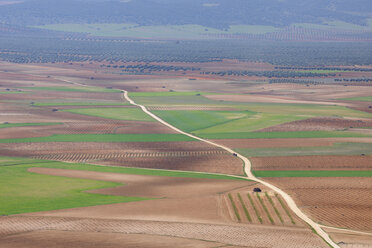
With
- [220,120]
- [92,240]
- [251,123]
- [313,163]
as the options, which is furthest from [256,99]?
[92,240]

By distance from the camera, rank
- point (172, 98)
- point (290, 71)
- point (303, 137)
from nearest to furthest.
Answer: point (303, 137) < point (172, 98) < point (290, 71)

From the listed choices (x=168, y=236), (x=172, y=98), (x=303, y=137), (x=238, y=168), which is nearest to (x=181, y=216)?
(x=168, y=236)

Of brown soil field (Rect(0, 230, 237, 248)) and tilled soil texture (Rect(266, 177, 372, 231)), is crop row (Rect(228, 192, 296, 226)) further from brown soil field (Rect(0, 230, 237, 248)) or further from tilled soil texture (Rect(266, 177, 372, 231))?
brown soil field (Rect(0, 230, 237, 248))

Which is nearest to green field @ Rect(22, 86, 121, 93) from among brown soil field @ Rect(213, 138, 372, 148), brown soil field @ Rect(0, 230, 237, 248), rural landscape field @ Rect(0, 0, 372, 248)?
rural landscape field @ Rect(0, 0, 372, 248)

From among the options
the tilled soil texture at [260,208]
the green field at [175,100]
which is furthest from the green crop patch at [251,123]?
the tilled soil texture at [260,208]

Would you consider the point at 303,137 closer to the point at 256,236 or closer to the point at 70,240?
the point at 256,236

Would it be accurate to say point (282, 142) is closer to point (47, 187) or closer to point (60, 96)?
point (47, 187)

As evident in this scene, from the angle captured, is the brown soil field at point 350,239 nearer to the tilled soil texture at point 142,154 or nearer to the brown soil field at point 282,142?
the tilled soil texture at point 142,154
